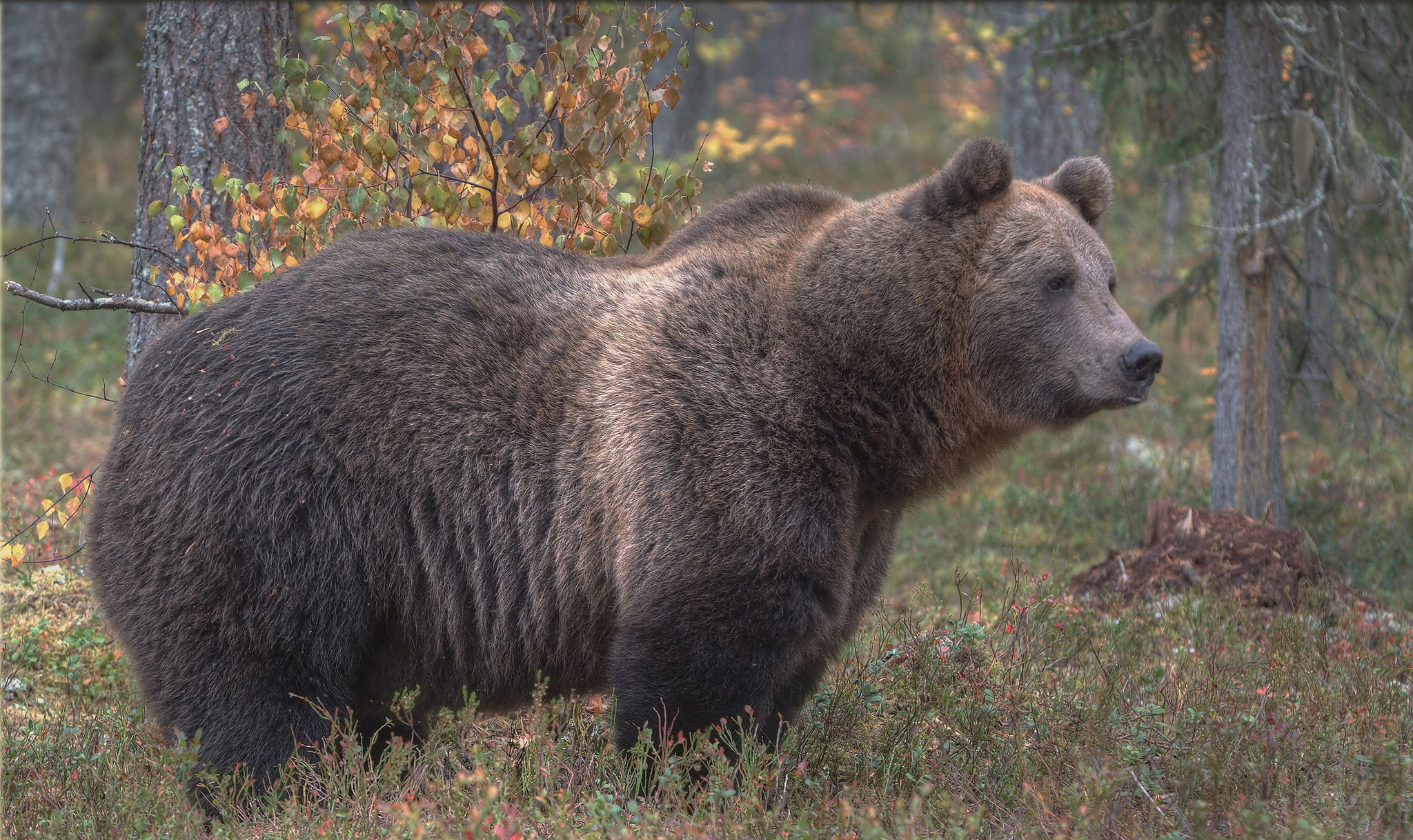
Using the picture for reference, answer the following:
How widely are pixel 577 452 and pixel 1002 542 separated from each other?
546cm

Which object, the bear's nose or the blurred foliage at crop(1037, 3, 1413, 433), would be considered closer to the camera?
the bear's nose

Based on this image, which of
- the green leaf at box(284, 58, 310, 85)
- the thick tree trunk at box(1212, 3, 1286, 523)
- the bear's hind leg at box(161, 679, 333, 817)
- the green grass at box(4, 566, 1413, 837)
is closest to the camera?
the green grass at box(4, 566, 1413, 837)

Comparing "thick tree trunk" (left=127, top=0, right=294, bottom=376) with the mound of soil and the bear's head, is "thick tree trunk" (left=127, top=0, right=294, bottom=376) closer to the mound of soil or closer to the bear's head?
the bear's head

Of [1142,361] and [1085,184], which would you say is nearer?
[1142,361]

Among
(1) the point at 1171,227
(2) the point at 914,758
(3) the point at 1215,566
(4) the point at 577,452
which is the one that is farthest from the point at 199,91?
(1) the point at 1171,227

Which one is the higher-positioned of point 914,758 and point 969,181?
point 969,181

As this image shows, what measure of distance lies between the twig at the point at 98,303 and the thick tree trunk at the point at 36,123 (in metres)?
11.8

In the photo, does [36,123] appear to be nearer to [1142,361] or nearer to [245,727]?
[245,727]

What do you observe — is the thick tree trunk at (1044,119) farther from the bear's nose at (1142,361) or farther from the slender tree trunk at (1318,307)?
the bear's nose at (1142,361)

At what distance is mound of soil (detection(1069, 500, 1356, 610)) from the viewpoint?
7.39 m

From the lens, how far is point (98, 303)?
5340mm

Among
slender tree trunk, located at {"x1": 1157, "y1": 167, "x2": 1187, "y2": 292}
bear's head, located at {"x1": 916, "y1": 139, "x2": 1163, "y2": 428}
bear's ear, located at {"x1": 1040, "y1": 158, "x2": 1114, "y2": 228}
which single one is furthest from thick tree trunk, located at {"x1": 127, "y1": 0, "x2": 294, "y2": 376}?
slender tree trunk, located at {"x1": 1157, "y1": 167, "x2": 1187, "y2": 292}

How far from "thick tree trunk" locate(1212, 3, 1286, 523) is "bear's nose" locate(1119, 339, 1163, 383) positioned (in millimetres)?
3980

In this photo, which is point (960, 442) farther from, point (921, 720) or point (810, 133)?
point (810, 133)
